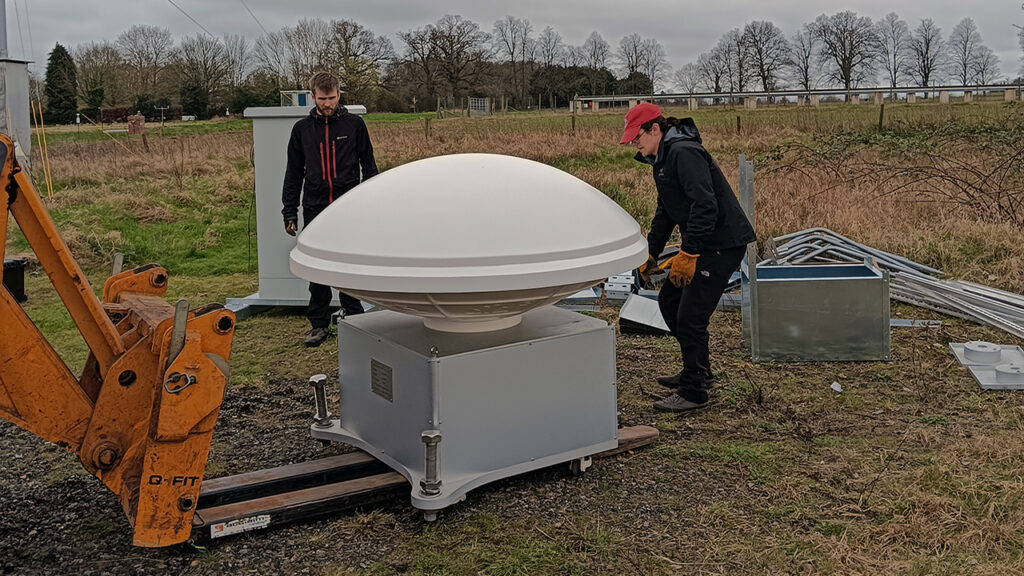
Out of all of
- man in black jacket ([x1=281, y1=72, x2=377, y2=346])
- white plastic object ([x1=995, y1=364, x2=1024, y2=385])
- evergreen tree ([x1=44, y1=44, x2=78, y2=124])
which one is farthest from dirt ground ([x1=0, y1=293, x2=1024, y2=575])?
evergreen tree ([x1=44, y1=44, x2=78, y2=124])

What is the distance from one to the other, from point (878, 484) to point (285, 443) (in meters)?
2.99

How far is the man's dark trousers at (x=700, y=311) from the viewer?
4.98 metres

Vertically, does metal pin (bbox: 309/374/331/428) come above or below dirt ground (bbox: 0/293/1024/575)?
above

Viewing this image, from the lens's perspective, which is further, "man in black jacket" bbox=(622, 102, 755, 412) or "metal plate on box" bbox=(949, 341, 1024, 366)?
A: "metal plate on box" bbox=(949, 341, 1024, 366)

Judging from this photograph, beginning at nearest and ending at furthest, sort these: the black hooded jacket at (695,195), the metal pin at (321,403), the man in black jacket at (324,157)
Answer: the metal pin at (321,403) < the black hooded jacket at (695,195) < the man in black jacket at (324,157)

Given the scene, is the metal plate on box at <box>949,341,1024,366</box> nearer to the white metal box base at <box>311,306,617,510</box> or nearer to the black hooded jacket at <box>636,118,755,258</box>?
the black hooded jacket at <box>636,118,755,258</box>

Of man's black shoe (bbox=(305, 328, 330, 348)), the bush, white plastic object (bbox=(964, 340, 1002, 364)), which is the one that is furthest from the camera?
the bush

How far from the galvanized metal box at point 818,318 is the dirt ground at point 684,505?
0.60 m

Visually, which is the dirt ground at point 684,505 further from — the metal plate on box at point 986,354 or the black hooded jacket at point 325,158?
the black hooded jacket at point 325,158

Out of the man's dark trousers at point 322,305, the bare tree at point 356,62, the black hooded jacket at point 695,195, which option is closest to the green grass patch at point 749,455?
the black hooded jacket at point 695,195

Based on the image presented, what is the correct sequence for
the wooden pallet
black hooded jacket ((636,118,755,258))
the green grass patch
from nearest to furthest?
the wooden pallet
the green grass patch
black hooded jacket ((636,118,755,258))

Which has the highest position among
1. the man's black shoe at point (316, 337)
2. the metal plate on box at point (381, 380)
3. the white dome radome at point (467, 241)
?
the white dome radome at point (467, 241)

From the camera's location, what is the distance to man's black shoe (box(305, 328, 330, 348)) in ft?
21.7

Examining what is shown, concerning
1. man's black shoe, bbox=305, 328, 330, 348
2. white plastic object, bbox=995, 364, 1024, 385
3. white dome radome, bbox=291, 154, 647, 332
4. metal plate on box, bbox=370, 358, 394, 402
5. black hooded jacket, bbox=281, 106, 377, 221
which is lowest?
white plastic object, bbox=995, 364, 1024, 385
